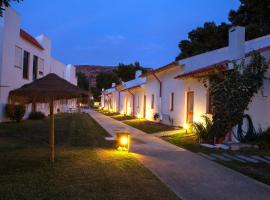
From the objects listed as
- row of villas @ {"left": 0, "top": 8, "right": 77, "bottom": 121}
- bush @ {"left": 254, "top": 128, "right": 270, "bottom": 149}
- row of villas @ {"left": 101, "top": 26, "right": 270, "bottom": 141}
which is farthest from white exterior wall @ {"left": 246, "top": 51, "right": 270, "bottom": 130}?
row of villas @ {"left": 0, "top": 8, "right": 77, "bottom": 121}

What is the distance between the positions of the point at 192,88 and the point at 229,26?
2114cm

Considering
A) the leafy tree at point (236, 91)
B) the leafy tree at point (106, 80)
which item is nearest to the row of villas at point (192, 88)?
the leafy tree at point (236, 91)

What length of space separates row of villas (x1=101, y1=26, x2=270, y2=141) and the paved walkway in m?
3.95

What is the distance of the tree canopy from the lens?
109 ft

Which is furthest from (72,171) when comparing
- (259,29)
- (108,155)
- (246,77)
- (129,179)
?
(259,29)

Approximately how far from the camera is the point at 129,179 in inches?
304

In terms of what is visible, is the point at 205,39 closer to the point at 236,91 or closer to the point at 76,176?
the point at 236,91

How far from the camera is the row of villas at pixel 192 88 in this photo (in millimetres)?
13961

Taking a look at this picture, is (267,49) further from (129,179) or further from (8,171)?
(8,171)

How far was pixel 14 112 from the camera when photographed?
23.0m

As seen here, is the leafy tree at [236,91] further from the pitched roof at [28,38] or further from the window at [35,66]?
the window at [35,66]

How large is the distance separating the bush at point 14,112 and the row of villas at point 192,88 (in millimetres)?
9218

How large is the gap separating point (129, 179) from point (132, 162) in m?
2.13

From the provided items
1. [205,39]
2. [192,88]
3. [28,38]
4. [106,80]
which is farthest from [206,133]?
[106,80]
